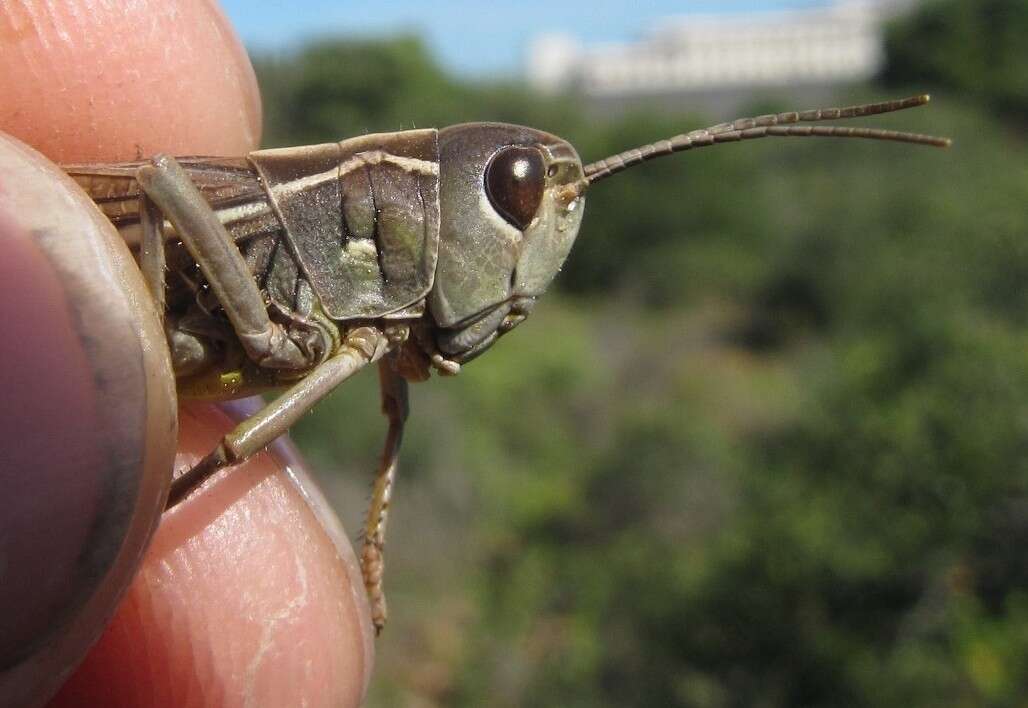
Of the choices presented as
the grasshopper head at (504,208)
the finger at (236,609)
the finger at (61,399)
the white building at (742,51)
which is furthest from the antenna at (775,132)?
the white building at (742,51)

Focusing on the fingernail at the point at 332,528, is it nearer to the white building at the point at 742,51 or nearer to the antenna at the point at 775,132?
the antenna at the point at 775,132

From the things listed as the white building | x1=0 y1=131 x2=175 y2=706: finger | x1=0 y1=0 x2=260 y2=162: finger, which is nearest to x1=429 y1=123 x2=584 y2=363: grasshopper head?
x1=0 y1=131 x2=175 y2=706: finger

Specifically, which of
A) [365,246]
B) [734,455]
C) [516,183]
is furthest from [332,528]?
[734,455]

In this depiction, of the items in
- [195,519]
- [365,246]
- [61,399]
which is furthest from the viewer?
[195,519]

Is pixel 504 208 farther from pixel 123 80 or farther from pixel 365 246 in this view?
pixel 123 80

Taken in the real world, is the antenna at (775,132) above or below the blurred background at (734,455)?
above

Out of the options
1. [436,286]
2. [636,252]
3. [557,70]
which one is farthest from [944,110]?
[557,70]
